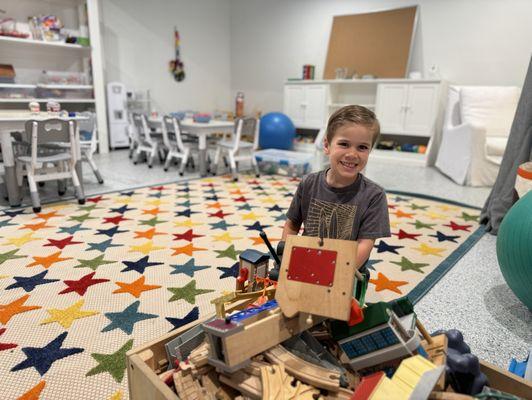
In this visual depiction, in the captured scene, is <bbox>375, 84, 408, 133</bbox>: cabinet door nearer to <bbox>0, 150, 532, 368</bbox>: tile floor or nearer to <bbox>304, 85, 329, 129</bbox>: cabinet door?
<bbox>304, 85, 329, 129</bbox>: cabinet door

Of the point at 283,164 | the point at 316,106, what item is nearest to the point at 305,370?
the point at 283,164

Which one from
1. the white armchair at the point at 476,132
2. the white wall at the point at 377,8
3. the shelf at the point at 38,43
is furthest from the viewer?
the white wall at the point at 377,8

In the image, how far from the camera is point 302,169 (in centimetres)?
462

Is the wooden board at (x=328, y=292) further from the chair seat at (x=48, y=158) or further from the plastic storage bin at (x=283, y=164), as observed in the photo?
the plastic storage bin at (x=283, y=164)

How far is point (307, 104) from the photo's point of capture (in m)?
6.75

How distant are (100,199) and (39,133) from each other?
2.43 feet

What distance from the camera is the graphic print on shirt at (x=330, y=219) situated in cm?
125

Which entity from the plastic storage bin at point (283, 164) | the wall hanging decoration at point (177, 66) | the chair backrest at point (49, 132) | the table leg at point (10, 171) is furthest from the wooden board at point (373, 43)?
the table leg at point (10, 171)

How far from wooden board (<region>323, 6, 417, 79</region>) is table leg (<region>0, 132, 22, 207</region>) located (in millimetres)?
5070

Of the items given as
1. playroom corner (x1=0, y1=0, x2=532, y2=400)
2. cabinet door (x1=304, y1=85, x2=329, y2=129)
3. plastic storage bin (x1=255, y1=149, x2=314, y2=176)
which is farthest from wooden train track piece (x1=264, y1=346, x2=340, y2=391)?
cabinet door (x1=304, y1=85, x2=329, y2=129)

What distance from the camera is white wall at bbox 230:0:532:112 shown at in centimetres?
516

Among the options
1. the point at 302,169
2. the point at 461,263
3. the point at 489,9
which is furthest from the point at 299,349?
the point at 489,9

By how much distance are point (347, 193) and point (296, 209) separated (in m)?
0.19

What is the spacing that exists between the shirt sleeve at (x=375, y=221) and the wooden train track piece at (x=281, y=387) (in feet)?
1.82
